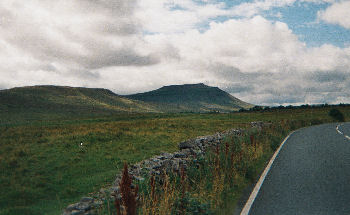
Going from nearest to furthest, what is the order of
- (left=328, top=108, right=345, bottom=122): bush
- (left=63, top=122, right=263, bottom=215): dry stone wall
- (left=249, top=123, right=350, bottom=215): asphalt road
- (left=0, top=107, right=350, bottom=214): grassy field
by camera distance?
(left=63, top=122, right=263, bottom=215): dry stone wall, (left=249, top=123, right=350, bottom=215): asphalt road, (left=0, top=107, right=350, bottom=214): grassy field, (left=328, top=108, right=345, bottom=122): bush

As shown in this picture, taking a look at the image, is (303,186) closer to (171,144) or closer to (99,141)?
(171,144)

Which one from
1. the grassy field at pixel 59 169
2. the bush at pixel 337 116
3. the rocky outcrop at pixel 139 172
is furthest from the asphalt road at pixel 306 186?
the bush at pixel 337 116

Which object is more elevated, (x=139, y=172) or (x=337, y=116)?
(x=337, y=116)

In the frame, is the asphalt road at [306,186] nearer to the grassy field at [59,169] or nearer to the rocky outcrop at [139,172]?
the rocky outcrop at [139,172]

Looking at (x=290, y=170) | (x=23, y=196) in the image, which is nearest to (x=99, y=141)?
(x=23, y=196)

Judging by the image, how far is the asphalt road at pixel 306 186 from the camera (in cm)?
621

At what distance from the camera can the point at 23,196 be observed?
1078 centimetres

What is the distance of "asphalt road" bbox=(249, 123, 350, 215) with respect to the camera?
6207 mm

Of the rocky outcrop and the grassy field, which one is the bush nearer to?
the grassy field

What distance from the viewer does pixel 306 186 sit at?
7992 mm

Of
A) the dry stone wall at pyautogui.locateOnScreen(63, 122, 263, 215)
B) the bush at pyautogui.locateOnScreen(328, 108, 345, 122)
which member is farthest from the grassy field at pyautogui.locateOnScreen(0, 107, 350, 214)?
the bush at pyautogui.locateOnScreen(328, 108, 345, 122)

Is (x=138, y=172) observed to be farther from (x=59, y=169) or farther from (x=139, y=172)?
(x=59, y=169)

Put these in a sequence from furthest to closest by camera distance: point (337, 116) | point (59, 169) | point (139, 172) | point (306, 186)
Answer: point (337, 116)
point (59, 169)
point (139, 172)
point (306, 186)

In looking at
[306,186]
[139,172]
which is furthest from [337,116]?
[139,172]
